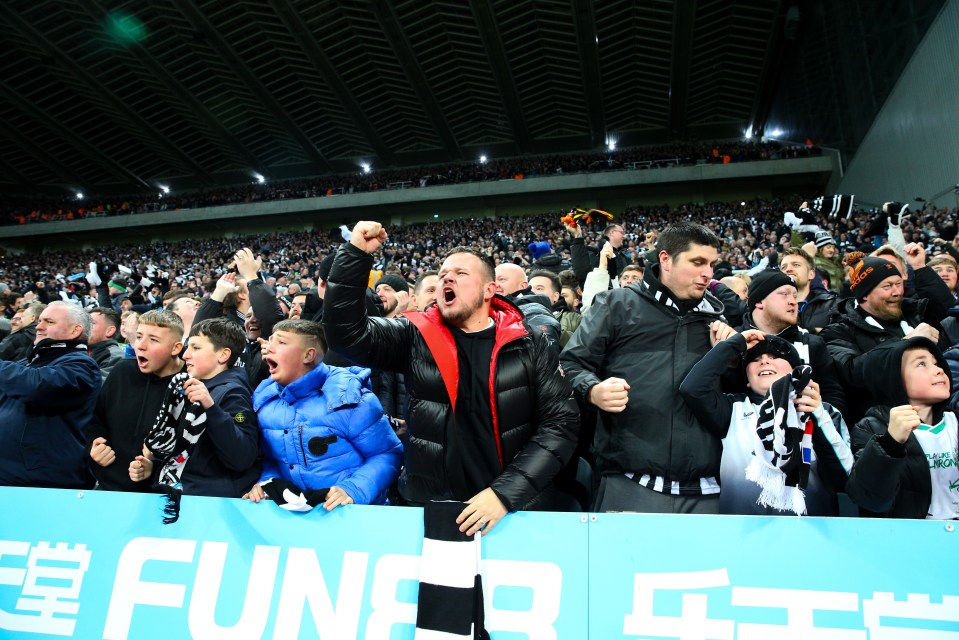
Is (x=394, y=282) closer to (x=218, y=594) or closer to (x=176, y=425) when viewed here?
(x=176, y=425)

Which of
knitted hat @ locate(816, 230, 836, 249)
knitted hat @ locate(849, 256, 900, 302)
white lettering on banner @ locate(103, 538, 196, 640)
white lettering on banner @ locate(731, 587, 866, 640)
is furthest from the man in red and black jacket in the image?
knitted hat @ locate(816, 230, 836, 249)

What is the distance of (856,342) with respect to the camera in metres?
3.53

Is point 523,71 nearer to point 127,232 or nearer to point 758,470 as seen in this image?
point 127,232

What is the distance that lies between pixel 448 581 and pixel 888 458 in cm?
158

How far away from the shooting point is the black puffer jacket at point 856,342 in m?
3.15

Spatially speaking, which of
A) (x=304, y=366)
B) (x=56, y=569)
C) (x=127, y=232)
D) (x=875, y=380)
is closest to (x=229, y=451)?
Result: (x=304, y=366)

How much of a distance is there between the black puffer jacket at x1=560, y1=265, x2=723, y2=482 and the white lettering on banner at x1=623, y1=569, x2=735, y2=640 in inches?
24.1

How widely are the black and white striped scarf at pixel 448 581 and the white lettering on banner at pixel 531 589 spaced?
0.16 ft

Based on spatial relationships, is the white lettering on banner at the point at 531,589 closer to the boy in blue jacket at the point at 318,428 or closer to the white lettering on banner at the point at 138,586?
the boy in blue jacket at the point at 318,428

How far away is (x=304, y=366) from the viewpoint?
304cm

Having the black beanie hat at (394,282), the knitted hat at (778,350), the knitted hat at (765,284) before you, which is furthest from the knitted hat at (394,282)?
the knitted hat at (778,350)

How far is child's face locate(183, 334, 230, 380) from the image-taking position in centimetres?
304

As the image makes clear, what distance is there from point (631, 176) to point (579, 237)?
91.2 ft

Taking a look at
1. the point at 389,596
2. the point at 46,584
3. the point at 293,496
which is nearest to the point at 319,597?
the point at 389,596
